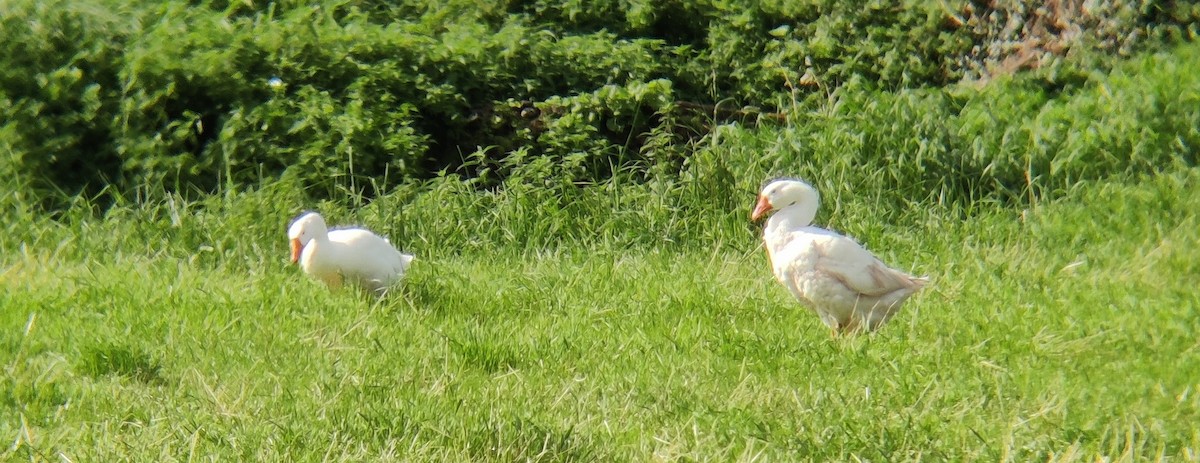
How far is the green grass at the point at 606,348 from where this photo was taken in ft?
14.7

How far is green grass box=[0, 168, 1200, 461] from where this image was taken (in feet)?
14.7

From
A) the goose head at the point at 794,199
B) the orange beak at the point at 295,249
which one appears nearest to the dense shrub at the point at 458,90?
the orange beak at the point at 295,249

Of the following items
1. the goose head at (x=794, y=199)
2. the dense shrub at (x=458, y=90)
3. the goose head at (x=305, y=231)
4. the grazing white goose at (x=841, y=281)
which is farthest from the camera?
the dense shrub at (x=458, y=90)

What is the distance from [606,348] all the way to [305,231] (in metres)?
1.61

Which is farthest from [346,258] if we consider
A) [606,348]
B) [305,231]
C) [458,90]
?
[458,90]

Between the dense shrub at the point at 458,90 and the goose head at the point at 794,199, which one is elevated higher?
the goose head at the point at 794,199

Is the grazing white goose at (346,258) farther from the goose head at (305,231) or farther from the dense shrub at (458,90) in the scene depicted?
the dense shrub at (458,90)

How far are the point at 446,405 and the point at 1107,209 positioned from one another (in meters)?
3.86

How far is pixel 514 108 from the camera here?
866 cm

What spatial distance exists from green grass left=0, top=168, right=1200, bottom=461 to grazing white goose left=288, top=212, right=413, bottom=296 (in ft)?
0.30

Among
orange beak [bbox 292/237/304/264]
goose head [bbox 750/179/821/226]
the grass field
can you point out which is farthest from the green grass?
goose head [bbox 750/179/821/226]

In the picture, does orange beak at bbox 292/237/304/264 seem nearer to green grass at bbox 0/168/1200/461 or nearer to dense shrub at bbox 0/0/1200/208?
green grass at bbox 0/168/1200/461

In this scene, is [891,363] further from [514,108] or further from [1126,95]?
[514,108]

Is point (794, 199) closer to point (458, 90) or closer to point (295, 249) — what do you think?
point (295, 249)
